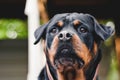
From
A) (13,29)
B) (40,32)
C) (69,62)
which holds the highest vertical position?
(40,32)

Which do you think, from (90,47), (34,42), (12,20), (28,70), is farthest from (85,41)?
(12,20)

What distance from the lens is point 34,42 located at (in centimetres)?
426

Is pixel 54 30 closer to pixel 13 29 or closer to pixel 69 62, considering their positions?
pixel 69 62

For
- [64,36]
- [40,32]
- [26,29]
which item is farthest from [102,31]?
[26,29]

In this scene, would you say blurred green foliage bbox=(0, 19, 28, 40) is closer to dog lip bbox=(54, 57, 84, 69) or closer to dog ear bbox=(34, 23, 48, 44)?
dog ear bbox=(34, 23, 48, 44)

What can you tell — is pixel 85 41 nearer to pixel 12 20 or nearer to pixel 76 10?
pixel 76 10

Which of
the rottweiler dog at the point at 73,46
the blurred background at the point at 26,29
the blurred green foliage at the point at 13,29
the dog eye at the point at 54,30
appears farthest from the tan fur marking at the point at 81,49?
the blurred green foliage at the point at 13,29

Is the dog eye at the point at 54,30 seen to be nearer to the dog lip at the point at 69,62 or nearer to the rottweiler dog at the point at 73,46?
the rottweiler dog at the point at 73,46

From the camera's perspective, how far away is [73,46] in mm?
3793

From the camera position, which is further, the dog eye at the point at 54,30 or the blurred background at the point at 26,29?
→ the blurred background at the point at 26,29

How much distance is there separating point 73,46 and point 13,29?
1270 mm

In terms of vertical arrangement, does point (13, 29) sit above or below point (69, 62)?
above

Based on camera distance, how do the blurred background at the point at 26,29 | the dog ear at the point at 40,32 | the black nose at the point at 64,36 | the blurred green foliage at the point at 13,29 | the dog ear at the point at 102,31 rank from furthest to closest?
the blurred green foliage at the point at 13,29 < the blurred background at the point at 26,29 < the dog ear at the point at 40,32 < the dog ear at the point at 102,31 < the black nose at the point at 64,36

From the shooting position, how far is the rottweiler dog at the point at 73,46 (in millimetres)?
3807
